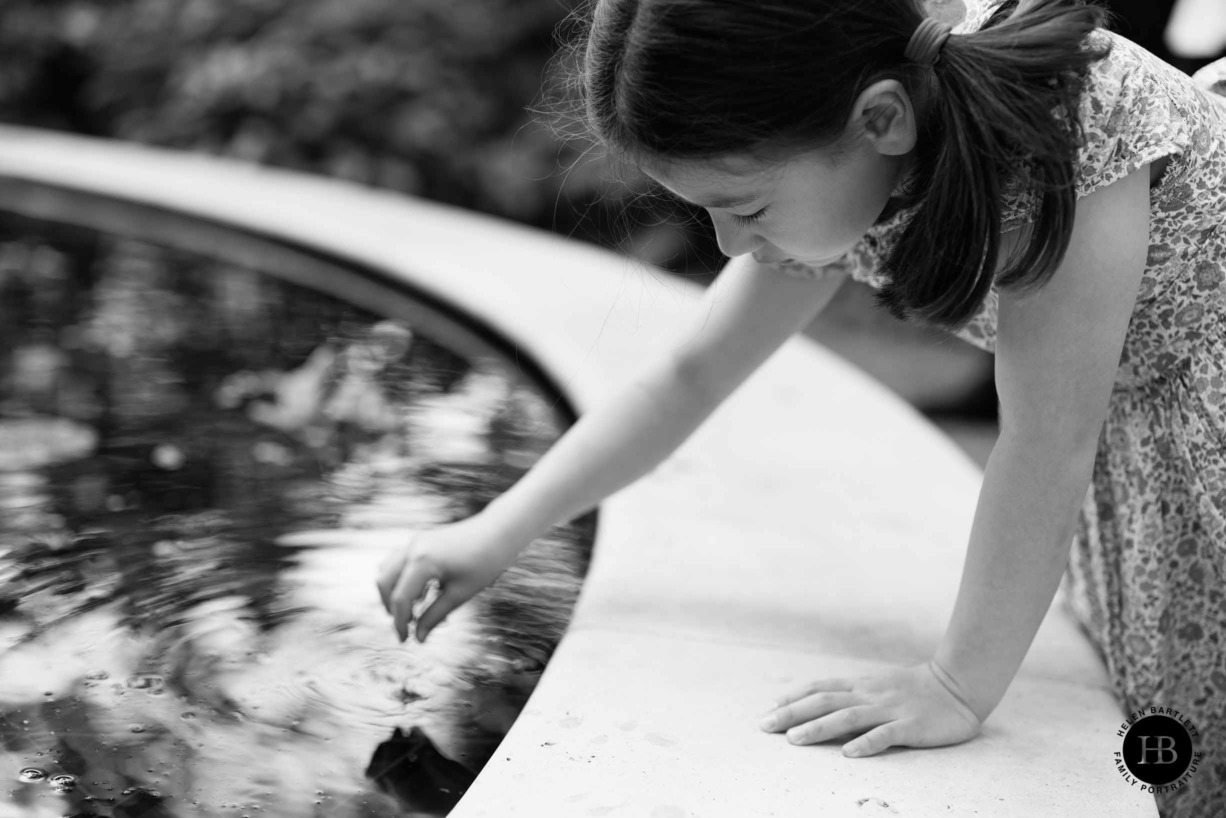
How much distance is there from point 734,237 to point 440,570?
1.41 ft

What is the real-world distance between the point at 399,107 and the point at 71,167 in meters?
2.35

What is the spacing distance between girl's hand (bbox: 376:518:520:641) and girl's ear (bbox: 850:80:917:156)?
54 cm

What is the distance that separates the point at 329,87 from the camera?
204 inches

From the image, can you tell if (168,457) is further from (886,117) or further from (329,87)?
(329,87)

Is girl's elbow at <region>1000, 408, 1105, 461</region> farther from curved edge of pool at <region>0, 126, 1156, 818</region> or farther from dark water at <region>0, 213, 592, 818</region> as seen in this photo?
dark water at <region>0, 213, 592, 818</region>

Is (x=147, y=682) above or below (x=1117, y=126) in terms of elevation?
below

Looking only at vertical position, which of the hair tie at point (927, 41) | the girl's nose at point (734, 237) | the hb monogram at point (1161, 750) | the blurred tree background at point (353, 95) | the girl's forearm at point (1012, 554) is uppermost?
the hair tie at point (927, 41)

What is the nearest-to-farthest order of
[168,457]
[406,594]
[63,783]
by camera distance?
[63,783] < [406,594] < [168,457]

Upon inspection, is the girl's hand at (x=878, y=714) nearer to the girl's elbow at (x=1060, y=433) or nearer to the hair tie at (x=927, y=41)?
the girl's elbow at (x=1060, y=433)

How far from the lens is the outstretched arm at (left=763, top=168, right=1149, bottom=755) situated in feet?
3.40

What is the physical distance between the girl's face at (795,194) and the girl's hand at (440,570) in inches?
15.4

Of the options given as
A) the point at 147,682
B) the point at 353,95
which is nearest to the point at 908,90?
the point at 147,682

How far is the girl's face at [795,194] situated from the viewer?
1022 mm

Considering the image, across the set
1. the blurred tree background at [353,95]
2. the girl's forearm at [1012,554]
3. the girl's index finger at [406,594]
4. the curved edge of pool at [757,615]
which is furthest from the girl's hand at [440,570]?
the blurred tree background at [353,95]
